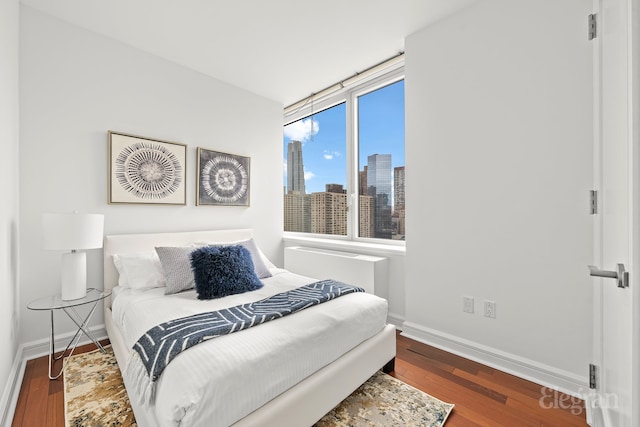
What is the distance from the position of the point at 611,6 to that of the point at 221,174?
319cm

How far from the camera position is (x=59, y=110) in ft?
7.41

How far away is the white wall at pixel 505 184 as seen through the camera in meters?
1.76

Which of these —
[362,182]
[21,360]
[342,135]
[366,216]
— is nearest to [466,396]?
[366,216]

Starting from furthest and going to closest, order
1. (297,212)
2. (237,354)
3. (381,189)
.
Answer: (297,212) < (381,189) < (237,354)

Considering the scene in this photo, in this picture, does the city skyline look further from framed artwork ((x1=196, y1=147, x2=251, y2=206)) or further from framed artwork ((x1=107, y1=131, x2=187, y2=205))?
framed artwork ((x1=107, y1=131, x2=187, y2=205))

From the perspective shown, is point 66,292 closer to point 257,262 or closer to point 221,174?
point 257,262

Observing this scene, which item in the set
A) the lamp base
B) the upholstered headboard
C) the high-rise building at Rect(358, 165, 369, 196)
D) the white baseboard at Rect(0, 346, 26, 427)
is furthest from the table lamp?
the high-rise building at Rect(358, 165, 369, 196)

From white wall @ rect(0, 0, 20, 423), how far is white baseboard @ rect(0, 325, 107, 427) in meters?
0.02

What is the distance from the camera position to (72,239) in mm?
1891

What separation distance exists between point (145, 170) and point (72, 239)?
39.2 inches

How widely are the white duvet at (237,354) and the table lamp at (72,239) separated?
0.34 meters

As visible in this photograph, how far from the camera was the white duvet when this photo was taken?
1.07 meters

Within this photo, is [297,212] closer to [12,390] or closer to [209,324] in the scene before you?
[209,324]

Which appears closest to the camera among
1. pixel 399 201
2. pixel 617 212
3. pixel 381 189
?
pixel 617 212
